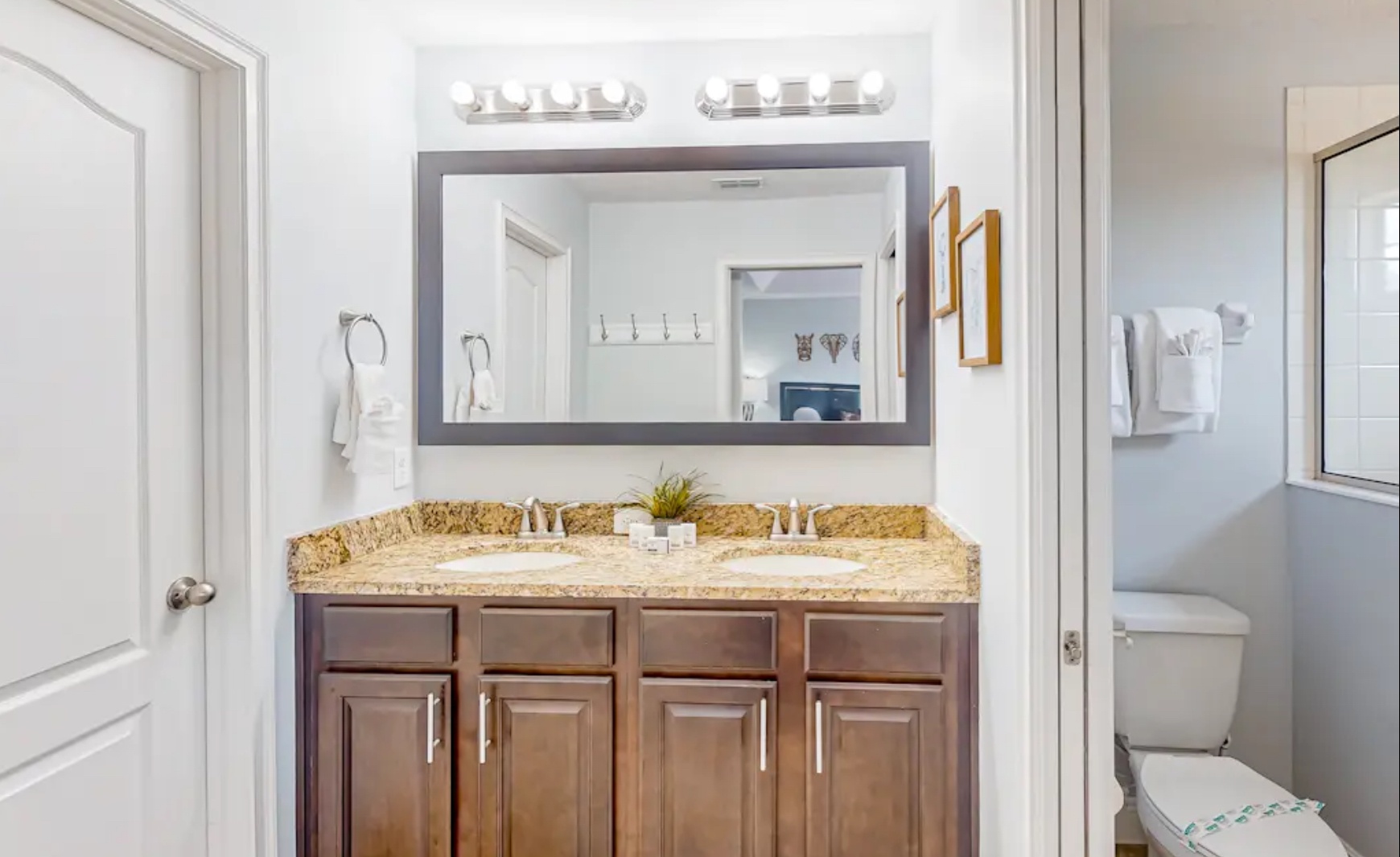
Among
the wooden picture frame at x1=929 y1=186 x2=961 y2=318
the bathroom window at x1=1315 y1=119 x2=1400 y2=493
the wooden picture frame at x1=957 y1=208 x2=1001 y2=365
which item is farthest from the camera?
the wooden picture frame at x1=929 y1=186 x2=961 y2=318

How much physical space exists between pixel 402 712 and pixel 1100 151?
5.89 feet

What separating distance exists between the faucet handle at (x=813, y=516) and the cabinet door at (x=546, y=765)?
2.54ft

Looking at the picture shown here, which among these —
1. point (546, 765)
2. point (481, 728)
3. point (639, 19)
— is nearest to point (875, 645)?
point (546, 765)

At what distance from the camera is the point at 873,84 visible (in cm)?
225

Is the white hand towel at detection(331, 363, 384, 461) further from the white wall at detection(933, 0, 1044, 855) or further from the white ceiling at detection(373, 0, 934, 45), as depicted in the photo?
the white wall at detection(933, 0, 1044, 855)

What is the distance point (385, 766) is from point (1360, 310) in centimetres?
195

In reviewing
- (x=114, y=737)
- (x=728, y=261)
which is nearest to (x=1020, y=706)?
(x=728, y=261)

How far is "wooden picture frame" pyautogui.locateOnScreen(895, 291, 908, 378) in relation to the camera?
229cm

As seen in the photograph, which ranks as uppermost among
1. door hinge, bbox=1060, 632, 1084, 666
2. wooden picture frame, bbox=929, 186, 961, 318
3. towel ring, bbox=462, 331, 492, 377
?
wooden picture frame, bbox=929, 186, 961, 318

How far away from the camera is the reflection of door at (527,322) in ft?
7.83

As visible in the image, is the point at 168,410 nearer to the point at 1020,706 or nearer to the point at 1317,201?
the point at 1020,706

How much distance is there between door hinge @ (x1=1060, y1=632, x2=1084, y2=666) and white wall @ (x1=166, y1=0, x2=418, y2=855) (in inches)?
62.6

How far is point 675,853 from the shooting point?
177 centimetres

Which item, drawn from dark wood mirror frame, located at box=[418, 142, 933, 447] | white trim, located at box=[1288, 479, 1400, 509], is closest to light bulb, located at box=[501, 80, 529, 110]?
dark wood mirror frame, located at box=[418, 142, 933, 447]
